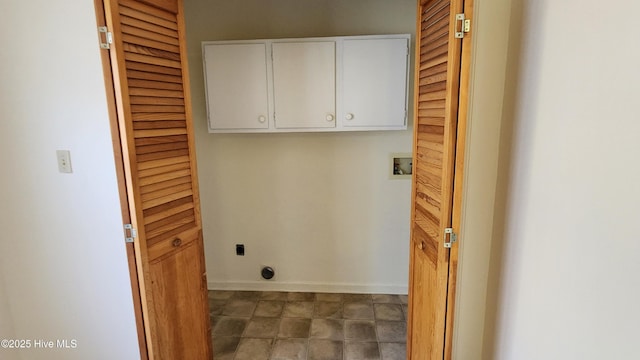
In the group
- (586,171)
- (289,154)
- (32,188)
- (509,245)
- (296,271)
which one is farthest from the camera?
(296,271)

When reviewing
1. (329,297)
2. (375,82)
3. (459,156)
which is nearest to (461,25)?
(459,156)

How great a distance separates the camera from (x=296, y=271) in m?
2.89

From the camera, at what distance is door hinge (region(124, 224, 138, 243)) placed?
1315 mm

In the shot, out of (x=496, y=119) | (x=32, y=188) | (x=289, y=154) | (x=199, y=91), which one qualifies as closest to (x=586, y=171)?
(x=496, y=119)

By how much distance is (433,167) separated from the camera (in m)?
1.39

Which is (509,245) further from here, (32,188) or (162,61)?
(32,188)

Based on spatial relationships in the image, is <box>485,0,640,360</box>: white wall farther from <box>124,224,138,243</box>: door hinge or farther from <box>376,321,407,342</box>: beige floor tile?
<box>124,224,138,243</box>: door hinge

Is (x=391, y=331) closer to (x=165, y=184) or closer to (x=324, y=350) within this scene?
(x=324, y=350)

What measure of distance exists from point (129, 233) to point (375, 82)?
1.81 metres

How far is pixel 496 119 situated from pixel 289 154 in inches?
65.5

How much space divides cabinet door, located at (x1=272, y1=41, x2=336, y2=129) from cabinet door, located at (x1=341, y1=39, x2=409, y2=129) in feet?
0.39

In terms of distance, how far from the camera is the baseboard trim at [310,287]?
2.84 m

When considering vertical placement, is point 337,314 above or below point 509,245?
below

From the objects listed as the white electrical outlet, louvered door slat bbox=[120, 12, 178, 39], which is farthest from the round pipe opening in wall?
louvered door slat bbox=[120, 12, 178, 39]
